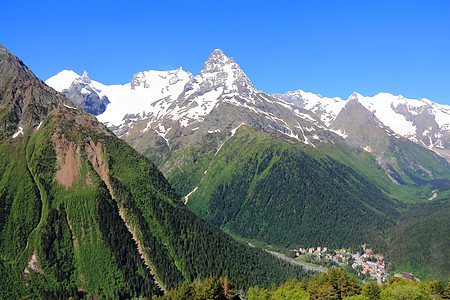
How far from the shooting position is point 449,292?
138 m

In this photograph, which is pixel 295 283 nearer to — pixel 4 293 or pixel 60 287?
pixel 60 287

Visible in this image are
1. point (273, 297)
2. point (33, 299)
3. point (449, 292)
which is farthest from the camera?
point (33, 299)

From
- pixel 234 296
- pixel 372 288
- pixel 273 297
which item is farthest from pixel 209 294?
pixel 372 288

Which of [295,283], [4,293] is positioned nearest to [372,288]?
[295,283]

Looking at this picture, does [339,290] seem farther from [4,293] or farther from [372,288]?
[4,293]

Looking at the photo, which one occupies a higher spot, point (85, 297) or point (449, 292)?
point (449, 292)

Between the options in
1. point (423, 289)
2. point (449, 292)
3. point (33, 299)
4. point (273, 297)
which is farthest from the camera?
point (33, 299)

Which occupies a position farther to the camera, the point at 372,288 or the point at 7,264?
the point at 7,264

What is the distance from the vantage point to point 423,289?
148 m

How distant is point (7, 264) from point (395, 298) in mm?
180842

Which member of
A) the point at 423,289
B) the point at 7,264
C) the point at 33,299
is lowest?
the point at 33,299

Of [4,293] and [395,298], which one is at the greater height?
[395,298]

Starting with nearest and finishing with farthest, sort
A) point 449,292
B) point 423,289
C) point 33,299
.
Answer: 1. point 449,292
2. point 423,289
3. point 33,299

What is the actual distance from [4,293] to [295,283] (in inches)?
5423
